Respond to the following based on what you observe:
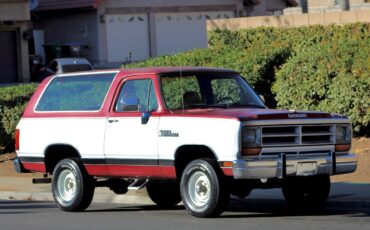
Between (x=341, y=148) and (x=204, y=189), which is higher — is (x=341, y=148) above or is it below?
above

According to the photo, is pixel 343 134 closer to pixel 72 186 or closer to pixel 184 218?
pixel 184 218

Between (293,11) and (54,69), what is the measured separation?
18.8 metres

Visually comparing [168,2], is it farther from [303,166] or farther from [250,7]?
[303,166]

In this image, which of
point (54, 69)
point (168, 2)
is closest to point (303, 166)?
point (54, 69)

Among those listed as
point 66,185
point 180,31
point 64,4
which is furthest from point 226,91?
point 180,31

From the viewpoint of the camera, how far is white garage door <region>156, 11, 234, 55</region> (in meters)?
47.9

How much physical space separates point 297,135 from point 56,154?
4.12 m

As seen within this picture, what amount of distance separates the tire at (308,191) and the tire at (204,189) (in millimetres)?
1375

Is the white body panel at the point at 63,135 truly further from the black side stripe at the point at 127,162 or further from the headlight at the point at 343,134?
the headlight at the point at 343,134

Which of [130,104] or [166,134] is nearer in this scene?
[166,134]

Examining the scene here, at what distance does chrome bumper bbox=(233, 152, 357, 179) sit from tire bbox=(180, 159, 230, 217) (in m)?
0.36

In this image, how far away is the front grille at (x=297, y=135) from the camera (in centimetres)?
1268

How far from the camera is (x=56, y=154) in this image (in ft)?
49.8

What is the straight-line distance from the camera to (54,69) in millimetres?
44406
